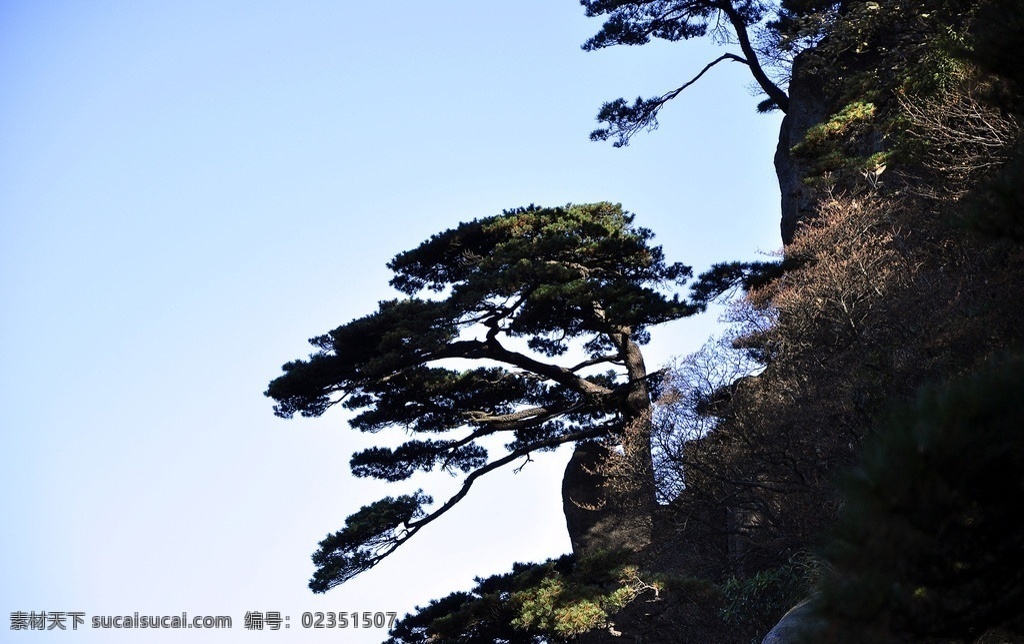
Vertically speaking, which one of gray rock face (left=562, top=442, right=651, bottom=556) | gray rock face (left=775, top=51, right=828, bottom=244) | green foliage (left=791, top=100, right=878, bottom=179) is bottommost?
gray rock face (left=562, top=442, right=651, bottom=556)

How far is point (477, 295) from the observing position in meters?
15.8

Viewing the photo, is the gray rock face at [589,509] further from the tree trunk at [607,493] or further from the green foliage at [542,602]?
the green foliage at [542,602]

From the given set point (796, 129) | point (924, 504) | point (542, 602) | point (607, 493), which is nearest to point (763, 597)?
point (542, 602)

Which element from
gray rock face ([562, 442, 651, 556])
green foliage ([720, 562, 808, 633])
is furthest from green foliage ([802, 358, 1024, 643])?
gray rock face ([562, 442, 651, 556])

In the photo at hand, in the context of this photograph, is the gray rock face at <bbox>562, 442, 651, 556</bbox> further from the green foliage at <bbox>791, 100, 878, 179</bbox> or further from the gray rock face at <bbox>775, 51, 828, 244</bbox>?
the green foliage at <bbox>791, 100, 878, 179</bbox>

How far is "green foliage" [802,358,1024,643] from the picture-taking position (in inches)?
129

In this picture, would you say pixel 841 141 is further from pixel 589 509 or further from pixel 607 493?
pixel 589 509

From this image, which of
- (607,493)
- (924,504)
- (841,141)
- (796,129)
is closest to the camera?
(924,504)

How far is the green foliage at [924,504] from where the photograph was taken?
3.27m

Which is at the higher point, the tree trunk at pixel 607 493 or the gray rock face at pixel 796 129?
the gray rock face at pixel 796 129

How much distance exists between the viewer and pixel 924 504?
3.33m

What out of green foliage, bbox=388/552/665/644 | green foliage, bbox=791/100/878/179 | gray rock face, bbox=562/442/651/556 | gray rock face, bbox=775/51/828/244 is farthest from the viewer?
gray rock face, bbox=775/51/828/244

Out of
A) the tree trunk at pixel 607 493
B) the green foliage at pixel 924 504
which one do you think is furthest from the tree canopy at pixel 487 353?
the green foliage at pixel 924 504

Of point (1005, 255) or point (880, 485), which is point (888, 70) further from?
point (880, 485)
